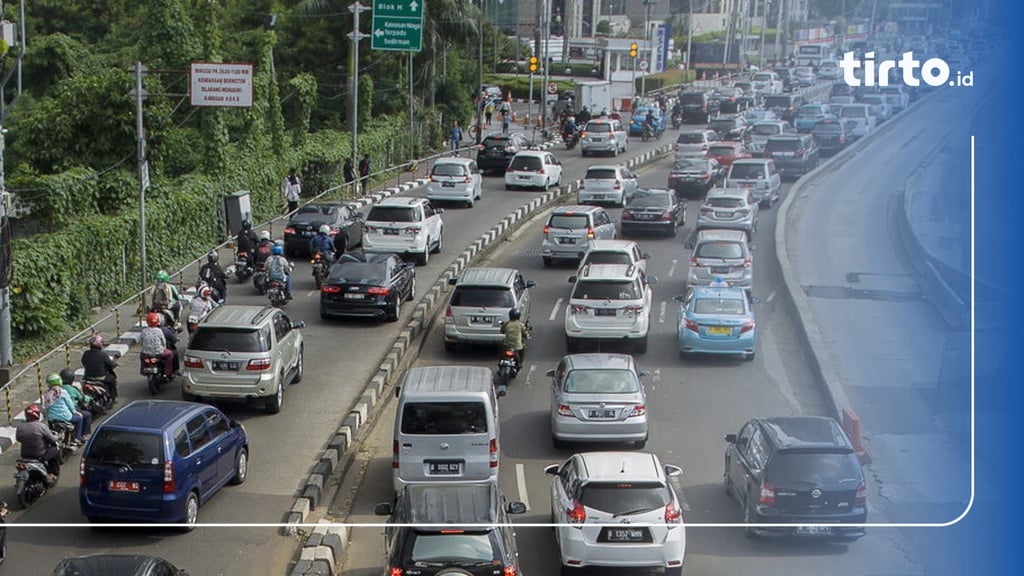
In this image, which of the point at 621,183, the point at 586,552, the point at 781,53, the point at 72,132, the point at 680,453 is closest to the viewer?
the point at 586,552

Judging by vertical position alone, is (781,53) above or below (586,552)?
above

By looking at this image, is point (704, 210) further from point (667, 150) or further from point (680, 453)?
point (667, 150)

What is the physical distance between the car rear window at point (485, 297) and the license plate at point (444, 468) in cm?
722

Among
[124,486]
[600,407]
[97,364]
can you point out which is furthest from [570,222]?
[124,486]

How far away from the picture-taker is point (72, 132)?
36.6 m

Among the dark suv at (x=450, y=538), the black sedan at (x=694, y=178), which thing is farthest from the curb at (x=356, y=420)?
the black sedan at (x=694, y=178)

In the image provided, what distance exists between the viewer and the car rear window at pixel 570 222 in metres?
31.5

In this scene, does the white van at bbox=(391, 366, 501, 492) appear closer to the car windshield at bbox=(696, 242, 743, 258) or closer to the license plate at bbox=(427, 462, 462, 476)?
the license plate at bbox=(427, 462, 462, 476)

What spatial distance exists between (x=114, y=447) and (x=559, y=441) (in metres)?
6.56

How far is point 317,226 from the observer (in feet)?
106

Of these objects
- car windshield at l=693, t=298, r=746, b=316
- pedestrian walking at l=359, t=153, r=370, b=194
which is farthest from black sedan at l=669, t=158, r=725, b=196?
car windshield at l=693, t=298, r=746, b=316

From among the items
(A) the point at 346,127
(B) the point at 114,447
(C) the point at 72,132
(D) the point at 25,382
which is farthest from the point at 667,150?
(B) the point at 114,447

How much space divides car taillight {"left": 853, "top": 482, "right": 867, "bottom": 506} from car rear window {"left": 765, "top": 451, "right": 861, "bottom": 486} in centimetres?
12

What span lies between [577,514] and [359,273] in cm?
1304
